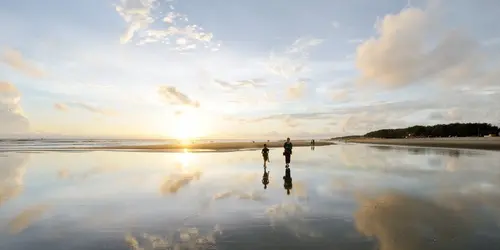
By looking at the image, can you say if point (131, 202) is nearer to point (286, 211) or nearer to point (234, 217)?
point (234, 217)

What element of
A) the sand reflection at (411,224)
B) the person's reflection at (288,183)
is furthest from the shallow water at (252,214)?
the person's reflection at (288,183)

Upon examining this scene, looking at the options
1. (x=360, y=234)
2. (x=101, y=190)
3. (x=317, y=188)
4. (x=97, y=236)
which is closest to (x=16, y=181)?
A: (x=101, y=190)

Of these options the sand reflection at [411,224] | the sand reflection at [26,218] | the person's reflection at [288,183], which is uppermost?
the person's reflection at [288,183]

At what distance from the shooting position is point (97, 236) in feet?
30.2

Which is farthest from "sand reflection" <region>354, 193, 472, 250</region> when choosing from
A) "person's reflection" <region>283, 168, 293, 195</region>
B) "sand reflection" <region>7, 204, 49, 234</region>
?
"sand reflection" <region>7, 204, 49, 234</region>

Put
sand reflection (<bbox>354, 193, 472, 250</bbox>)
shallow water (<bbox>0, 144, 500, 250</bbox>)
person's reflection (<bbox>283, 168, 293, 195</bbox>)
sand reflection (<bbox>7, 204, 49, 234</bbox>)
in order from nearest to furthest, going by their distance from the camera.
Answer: sand reflection (<bbox>354, 193, 472, 250</bbox>) → shallow water (<bbox>0, 144, 500, 250</bbox>) → sand reflection (<bbox>7, 204, 49, 234</bbox>) → person's reflection (<bbox>283, 168, 293, 195</bbox>)

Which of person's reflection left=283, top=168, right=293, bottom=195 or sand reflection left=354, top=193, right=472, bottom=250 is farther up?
person's reflection left=283, top=168, right=293, bottom=195

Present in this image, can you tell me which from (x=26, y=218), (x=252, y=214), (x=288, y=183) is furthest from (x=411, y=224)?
(x=26, y=218)

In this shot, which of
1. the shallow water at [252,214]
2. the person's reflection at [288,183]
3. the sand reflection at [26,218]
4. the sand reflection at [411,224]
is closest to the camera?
the sand reflection at [411,224]

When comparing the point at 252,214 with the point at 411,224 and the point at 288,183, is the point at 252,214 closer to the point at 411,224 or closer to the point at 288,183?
the point at 411,224

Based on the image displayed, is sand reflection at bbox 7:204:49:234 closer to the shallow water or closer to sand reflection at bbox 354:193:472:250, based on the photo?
the shallow water

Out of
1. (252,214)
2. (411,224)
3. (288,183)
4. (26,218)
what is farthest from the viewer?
(288,183)

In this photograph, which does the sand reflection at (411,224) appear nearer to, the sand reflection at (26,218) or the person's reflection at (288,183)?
the person's reflection at (288,183)

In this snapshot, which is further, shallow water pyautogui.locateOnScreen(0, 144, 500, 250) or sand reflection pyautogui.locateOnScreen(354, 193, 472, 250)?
shallow water pyautogui.locateOnScreen(0, 144, 500, 250)
